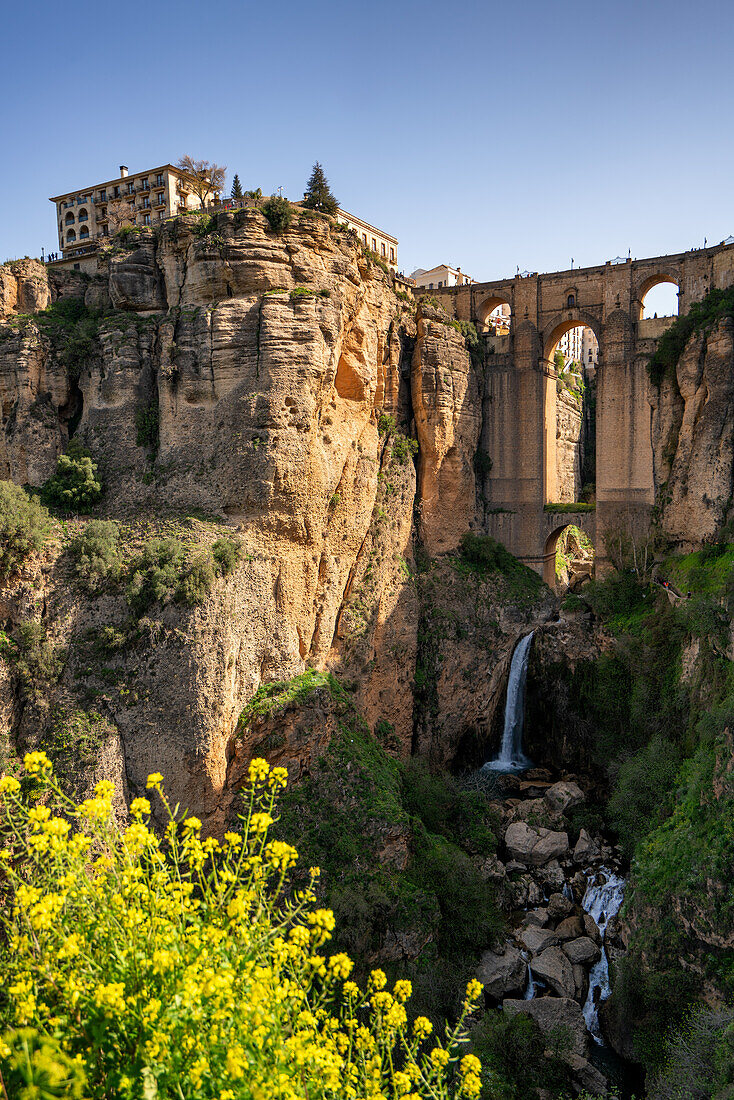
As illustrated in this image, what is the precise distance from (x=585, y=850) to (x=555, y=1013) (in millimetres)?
6307

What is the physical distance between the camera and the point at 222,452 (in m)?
21.1

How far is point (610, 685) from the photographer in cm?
2652

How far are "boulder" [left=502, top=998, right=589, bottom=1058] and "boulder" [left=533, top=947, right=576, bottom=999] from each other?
39 centimetres

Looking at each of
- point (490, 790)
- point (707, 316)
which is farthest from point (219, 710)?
point (707, 316)

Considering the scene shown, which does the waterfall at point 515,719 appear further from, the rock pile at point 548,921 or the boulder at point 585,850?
the boulder at point 585,850

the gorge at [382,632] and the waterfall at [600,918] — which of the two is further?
the gorge at [382,632]

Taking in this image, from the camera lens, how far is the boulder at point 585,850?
2109cm

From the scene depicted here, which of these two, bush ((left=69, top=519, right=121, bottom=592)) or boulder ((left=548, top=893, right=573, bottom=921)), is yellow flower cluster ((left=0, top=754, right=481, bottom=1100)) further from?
boulder ((left=548, top=893, right=573, bottom=921))

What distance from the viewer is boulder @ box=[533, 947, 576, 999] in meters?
16.5

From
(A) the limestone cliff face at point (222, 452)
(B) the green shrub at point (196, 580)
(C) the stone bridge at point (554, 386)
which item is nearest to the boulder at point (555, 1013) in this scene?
(A) the limestone cliff face at point (222, 452)

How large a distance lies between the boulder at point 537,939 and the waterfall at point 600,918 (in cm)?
117

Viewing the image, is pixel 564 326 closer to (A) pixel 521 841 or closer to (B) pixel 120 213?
(B) pixel 120 213

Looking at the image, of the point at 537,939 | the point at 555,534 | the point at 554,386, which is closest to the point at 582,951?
the point at 537,939

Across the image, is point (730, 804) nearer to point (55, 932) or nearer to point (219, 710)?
point (219, 710)
